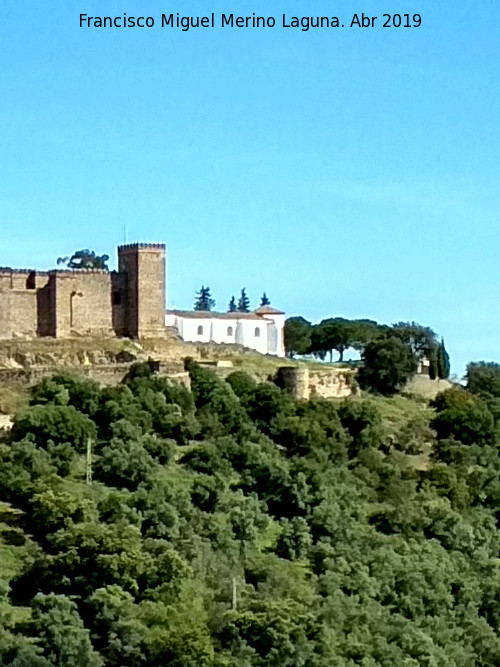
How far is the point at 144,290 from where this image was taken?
3706cm

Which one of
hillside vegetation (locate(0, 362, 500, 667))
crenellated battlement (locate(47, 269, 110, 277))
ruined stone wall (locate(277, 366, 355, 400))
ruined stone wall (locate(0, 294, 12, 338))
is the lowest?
hillside vegetation (locate(0, 362, 500, 667))

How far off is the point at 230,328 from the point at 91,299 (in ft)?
31.0

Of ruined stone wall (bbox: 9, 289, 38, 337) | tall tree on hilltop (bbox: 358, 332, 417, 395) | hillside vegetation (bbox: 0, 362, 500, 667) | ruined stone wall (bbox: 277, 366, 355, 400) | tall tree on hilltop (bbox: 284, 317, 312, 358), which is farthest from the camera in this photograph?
tall tree on hilltop (bbox: 284, 317, 312, 358)

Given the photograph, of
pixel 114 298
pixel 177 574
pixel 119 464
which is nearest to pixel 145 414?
pixel 119 464

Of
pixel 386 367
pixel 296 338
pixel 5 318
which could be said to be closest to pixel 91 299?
pixel 5 318

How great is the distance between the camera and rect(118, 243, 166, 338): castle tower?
37094 millimetres

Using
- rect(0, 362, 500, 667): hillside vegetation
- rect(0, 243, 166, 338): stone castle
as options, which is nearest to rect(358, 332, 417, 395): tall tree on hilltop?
rect(0, 362, 500, 667): hillside vegetation

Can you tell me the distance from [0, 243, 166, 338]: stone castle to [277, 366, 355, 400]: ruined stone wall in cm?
309

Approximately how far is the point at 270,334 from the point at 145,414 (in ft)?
Result: 47.1

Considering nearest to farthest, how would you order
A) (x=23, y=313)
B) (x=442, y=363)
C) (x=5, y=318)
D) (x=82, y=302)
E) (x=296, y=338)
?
1. (x=5, y=318)
2. (x=23, y=313)
3. (x=82, y=302)
4. (x=442, y=363)
5. (x=296, y=338)

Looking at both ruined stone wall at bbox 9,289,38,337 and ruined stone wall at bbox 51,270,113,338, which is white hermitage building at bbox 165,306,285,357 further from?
ruined stone wall at bbox 9,289,38,337

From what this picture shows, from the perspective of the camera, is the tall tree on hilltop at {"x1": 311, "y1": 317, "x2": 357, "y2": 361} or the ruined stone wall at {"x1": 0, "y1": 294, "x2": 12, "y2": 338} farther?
the tall tree on hilltop at {"x1": 311, "y1": 317, "x2": 357, "y2": 361}

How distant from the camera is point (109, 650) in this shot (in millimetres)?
22750

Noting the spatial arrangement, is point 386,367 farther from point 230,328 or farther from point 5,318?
point 5,318
